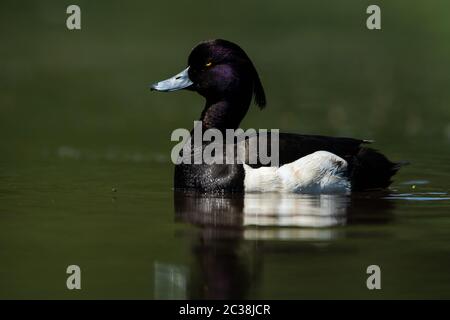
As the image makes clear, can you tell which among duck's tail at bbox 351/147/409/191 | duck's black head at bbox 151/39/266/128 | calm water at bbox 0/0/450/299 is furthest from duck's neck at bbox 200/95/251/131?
duck's tail at bbox 351/147/409/191

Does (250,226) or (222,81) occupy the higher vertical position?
(222,81)

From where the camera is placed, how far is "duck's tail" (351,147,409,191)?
36.3 ft

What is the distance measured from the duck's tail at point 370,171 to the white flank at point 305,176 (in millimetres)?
132

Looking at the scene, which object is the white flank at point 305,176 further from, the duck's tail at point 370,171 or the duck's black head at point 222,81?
the duck's black head at point 222,81

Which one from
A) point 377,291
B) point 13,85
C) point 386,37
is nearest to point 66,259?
point 377,291

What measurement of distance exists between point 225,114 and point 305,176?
124 centimetres

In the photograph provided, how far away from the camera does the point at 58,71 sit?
2175 cm

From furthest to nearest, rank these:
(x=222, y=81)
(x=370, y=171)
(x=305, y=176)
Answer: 1. (x=222, y=81)
2. (x=370, y=171)
3. (x=305, y=176)

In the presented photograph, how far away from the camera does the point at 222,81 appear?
11453 millimetres
